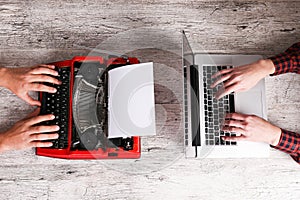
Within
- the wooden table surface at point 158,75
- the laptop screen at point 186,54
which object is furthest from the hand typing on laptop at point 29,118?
the laptop screen at point 186,54

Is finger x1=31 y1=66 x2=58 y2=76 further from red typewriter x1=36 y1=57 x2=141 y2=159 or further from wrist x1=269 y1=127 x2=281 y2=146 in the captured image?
wrist x1=269 y1=127 x2=281 y2=146

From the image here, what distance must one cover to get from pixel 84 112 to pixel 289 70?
29.8 inches

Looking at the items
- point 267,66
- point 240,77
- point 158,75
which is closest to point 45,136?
point 158,75

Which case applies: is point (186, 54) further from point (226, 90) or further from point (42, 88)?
point (42, 88)

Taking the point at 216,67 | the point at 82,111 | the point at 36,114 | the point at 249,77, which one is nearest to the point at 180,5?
the point at 216,67

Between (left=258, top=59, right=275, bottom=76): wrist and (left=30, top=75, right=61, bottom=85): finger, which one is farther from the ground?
(left=258, top=59, right=275, bottom=76): wrist

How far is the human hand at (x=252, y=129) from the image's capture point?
4.09 feet

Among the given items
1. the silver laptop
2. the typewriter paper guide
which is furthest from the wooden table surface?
the typewriter paper guide

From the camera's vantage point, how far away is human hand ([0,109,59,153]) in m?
1.23

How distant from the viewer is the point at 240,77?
1.24 meters

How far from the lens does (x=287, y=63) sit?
1.29 meters

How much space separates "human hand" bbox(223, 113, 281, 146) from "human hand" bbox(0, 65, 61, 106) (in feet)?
2.09

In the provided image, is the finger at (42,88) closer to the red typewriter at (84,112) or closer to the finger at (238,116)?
the red typewriter at (84,112)

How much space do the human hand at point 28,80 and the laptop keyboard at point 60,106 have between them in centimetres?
2
